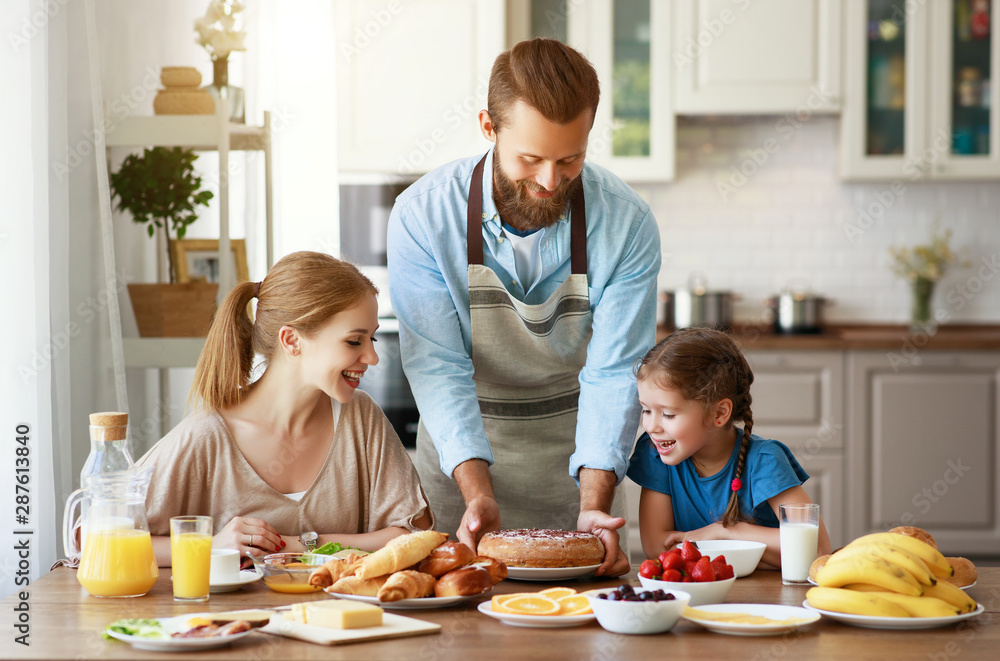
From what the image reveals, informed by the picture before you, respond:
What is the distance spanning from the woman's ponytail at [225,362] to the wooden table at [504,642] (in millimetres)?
554

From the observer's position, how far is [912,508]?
4012 millimetres

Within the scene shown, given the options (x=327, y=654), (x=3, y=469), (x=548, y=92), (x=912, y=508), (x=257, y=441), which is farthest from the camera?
(x=912, y=508)

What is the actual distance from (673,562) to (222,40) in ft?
6.38

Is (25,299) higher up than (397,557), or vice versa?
(25,299)

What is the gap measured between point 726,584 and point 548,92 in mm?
862

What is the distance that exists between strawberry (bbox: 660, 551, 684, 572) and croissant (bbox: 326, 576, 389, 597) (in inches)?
14.6

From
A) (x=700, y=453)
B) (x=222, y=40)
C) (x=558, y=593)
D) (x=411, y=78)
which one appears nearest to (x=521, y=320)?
(x=700, y=453)

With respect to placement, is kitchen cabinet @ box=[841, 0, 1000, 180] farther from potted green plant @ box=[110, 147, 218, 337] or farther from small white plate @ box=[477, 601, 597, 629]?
small white plate @ box=[477, 601, 597, 629]

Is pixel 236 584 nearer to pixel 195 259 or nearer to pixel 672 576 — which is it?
pixel 672 576

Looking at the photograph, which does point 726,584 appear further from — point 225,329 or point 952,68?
point 952,68

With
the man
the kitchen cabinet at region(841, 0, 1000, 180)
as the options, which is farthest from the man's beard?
the kitchen cabinet at region(841, 0, 1000, 180)

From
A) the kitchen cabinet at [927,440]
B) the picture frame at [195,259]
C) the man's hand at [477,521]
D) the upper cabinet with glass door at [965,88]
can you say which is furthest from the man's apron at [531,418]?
the upper cabinet with glass door at [965,88]

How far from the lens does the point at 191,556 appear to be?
1337 millimetres

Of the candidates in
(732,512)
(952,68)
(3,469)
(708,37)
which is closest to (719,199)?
(708,37)
